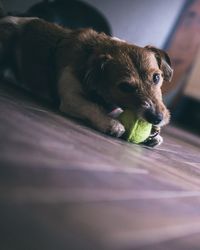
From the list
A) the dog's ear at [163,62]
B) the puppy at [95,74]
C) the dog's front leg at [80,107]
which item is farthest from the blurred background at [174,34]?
the dog's front leg at [80,107]

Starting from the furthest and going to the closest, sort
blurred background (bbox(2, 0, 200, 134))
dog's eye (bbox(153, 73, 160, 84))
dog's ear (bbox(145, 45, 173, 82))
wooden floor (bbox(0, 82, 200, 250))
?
blurred background (bbox(2, 0, 200, 134)) → dog's ear (bbox(145, 45, 173, 82)) → dog's eye (bbox(153, 73, 160, 84)) → wooden floor (bbox(0, 82, 200, 250))

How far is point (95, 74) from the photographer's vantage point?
90.9 inches

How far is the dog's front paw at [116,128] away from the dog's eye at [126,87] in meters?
0.16

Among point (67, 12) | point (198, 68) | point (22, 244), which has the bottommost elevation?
point (198, 68)

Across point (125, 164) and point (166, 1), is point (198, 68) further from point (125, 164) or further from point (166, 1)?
point (125, 164)

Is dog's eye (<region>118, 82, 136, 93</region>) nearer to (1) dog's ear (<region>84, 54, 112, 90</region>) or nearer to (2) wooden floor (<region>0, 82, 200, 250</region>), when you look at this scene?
(1) dog's ear (<region>84, 54, 112, 90</region>)

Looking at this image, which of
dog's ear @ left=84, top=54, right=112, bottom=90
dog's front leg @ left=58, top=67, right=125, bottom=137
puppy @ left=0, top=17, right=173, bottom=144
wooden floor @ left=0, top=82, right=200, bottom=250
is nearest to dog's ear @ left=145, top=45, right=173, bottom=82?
puppy @ left=0, top=17, right=173, bottom=144

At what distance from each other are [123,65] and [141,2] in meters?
3.72

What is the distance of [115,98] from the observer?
2.32 metres

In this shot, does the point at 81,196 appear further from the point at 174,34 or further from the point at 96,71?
the point at 174,34

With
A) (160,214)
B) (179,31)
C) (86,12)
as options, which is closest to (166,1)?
(179,31)

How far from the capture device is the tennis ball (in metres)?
2.28

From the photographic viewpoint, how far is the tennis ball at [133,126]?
2275 millimetres

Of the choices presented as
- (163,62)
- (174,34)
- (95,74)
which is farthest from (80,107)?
(174,34)
